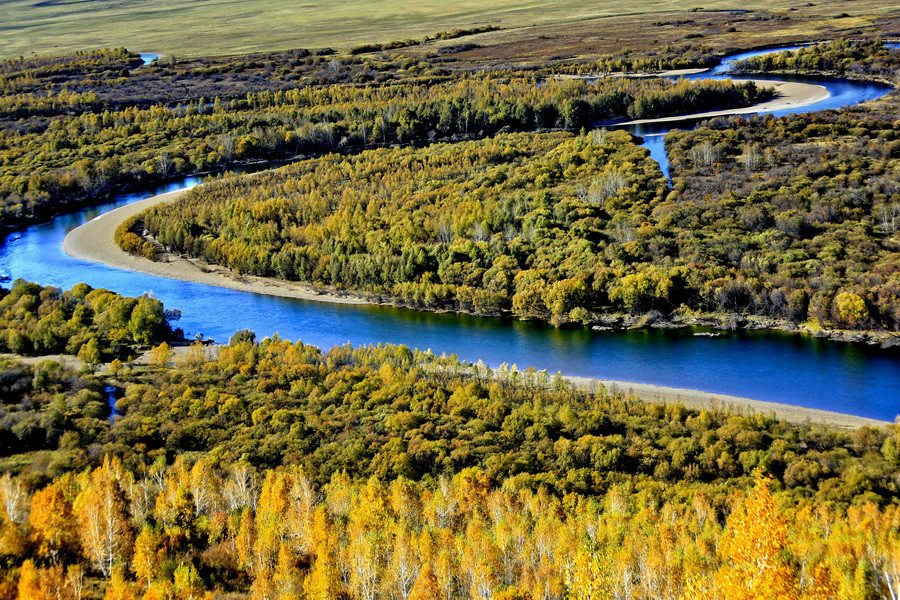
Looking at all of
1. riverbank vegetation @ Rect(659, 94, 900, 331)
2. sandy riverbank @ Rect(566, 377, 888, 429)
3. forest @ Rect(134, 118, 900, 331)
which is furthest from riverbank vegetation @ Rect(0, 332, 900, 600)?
riverbank vegetation @ Rect(659, 94, 900, 331)

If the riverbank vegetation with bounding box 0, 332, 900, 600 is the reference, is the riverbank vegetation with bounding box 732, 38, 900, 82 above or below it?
above

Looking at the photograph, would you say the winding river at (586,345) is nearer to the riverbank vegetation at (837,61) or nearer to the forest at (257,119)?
the forest at (257,119)

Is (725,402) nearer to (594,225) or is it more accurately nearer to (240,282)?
(594,225)

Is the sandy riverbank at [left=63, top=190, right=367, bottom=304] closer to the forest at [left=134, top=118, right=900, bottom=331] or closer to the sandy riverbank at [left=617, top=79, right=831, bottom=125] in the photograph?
the forest at [left=134, top=118, right=900, bottom=331]

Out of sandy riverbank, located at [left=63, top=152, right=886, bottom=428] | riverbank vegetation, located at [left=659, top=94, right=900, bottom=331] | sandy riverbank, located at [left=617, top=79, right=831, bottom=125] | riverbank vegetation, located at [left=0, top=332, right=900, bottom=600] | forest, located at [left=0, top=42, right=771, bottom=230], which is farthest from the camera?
sandy riverbank, located at [left=617, top=79, right=831, bottom=125]

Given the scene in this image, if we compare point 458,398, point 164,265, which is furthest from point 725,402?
point 164,265

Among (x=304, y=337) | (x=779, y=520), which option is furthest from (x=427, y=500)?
(x=304, y=337)
